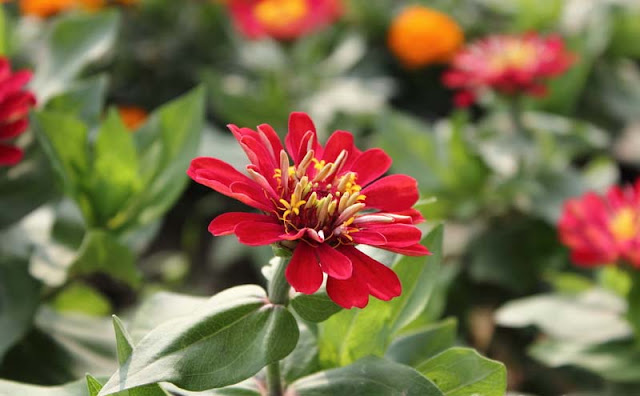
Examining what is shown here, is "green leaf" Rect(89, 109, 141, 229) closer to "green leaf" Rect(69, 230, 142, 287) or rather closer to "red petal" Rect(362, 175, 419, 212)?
"green leaf" Rect(69, 230, 142, 287)

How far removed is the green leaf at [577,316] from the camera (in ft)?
2.82

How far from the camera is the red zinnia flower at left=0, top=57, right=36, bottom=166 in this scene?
0.63m

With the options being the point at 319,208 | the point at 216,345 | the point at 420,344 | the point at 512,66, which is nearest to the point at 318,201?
the point at 319,208

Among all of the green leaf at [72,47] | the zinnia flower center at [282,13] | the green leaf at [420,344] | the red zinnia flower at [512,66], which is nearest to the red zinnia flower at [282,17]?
the zinnia flower center at [282,13]

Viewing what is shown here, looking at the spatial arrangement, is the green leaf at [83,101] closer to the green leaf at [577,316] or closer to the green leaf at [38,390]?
the green leaf at [38,390]

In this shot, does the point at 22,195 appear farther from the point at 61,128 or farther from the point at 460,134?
the point at 460,134

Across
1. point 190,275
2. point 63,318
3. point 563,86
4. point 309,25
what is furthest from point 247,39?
point 63,318

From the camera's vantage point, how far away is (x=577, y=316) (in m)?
0.89

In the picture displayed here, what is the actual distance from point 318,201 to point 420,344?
0.22 meters

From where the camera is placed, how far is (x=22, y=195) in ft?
2.47

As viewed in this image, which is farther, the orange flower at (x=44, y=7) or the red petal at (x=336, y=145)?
the orange flower at (x=44, y=7)

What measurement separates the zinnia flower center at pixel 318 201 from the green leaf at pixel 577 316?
19.1 inches

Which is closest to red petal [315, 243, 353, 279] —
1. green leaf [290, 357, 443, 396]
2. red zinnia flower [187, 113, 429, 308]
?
red zinnia flower [187, 113, 429, 308]

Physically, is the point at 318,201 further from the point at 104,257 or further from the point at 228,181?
the point at 104,257
